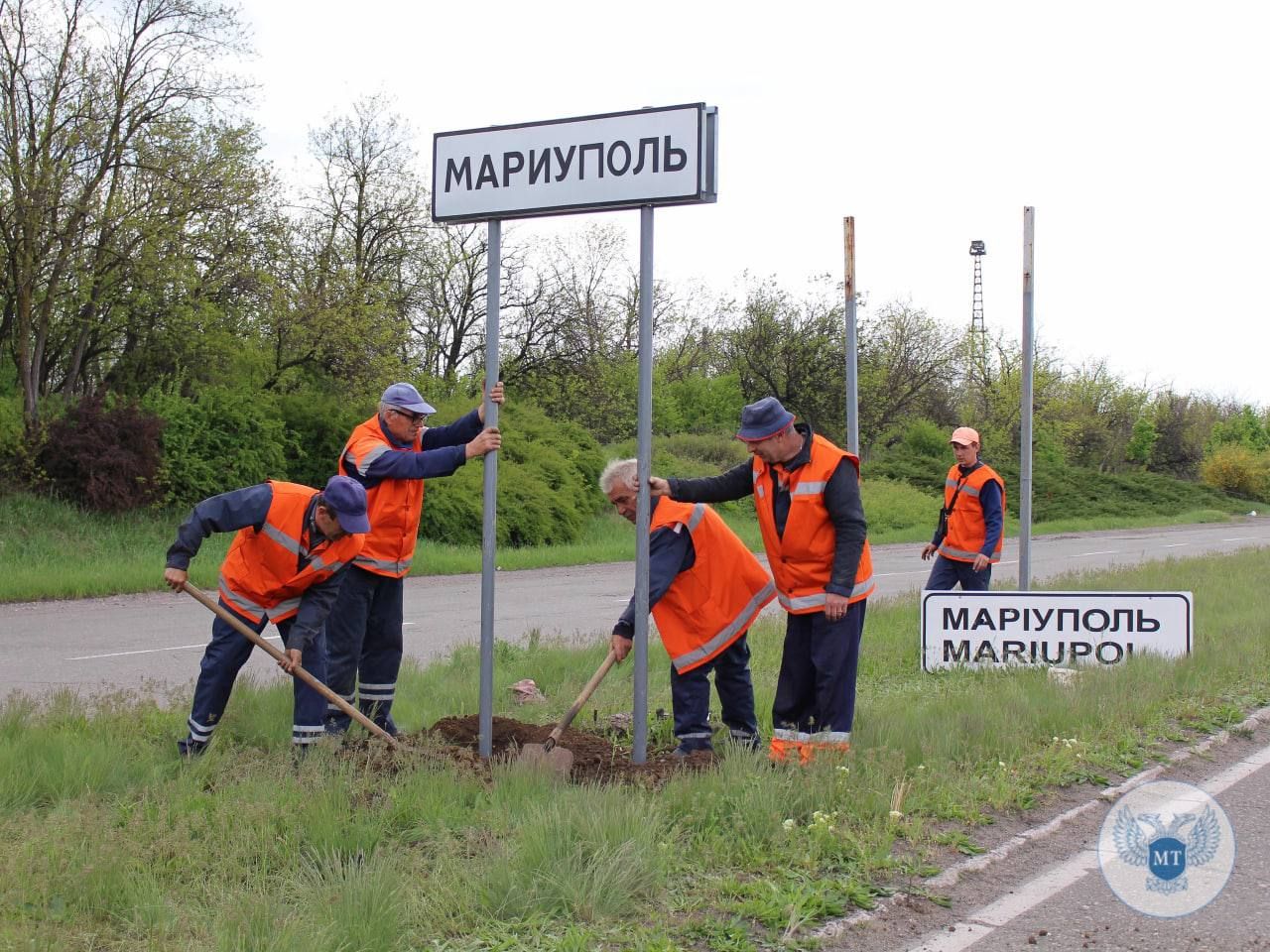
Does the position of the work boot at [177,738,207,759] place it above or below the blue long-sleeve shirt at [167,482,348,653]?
below

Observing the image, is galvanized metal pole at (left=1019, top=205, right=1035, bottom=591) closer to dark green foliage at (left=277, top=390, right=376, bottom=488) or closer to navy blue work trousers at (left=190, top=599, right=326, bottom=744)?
navy blue work trousers at (left=190, top=599, right=326, bottom=744)

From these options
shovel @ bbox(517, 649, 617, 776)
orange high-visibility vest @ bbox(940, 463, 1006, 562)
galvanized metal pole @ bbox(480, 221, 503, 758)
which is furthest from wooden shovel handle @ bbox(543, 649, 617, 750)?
orange high-visibility vest @ bbox(940, 463, 1006, 562)

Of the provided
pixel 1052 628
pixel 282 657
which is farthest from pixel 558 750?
pixel 1052 628

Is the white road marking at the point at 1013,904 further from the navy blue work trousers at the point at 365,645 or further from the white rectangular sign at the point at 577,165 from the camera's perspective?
the navy blue work trousers at the point at 365,645

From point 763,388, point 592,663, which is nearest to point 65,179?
point 592,663

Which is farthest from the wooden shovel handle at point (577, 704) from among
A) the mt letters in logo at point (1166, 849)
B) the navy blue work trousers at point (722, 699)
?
the mt letters in logo at point (1166, 849)

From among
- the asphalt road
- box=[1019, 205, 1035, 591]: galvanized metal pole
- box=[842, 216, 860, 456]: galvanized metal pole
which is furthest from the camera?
box=[1019, 205, 1035, 591]: galvanized metal pole

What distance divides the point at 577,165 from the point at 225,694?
2.98m

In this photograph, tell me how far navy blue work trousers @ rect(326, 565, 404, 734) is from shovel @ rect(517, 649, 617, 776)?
3.65ft

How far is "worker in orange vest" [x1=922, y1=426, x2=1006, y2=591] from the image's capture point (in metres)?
10.3

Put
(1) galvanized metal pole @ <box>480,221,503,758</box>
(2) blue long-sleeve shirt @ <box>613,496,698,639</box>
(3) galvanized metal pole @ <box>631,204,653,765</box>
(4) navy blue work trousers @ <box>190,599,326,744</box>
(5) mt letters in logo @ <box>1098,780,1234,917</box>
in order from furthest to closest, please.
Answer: (2) blue long-sleeve shirt @ <box>613,496,698,639</box> → (4) navy blue work trousers @ <box>190,599,326,744</box> → (1) galvanized metal pole @ <box>480,221,503,758</box> → (3) galvanized metal pole @ <box>631,204,653,765</box> → (5) mt letters in logo @ <box>1098,780,1234,917</box>

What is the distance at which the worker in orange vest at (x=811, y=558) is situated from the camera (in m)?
6.12

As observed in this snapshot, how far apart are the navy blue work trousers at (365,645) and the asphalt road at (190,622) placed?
6.10 feet

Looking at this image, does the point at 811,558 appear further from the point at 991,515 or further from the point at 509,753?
the point at 991,515
